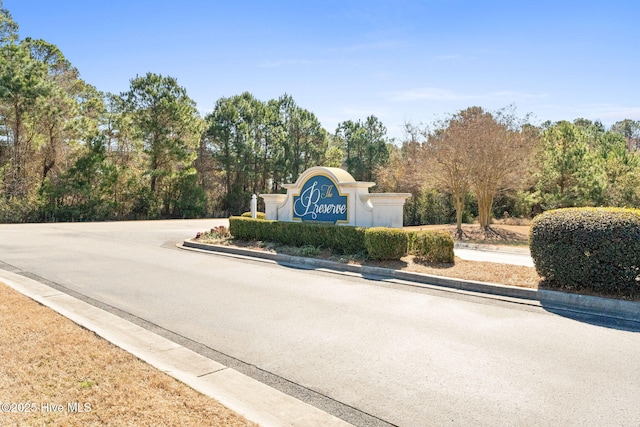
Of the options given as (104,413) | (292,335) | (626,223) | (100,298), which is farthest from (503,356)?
(100,298)

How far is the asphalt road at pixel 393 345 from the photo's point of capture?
3447 millimetres

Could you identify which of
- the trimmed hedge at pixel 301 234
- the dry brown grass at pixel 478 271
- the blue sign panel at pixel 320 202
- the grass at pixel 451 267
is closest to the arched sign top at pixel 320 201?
the blue sign panel at pixel 320 202

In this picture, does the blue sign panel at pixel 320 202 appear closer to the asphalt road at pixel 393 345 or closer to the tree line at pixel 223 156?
the asphalt road at pixel 393 345

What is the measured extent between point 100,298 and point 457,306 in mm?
5912

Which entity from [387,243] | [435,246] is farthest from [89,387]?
[435,246]

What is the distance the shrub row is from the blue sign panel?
2.06 feet

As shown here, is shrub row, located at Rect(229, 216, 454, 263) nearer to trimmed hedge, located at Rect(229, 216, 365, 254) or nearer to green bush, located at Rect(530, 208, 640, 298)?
trimmed hedge, located at Rect(229, 216, 365, 254)

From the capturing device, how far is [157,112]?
30.6 metres

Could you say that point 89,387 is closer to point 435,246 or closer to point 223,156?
point 435,246

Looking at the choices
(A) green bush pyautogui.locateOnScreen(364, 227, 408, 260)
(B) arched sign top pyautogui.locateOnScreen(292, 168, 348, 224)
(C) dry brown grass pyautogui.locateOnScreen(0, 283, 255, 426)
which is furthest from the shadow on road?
(B) arched sign top pyautogui.locateOnScreen(292, 168, 348, 224)

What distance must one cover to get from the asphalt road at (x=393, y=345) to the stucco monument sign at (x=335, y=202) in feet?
9.16

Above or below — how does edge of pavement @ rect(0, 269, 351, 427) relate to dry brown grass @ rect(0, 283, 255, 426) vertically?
below

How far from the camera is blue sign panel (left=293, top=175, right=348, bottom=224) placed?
11773 mm

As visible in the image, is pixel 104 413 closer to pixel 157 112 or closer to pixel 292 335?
pixel 292 335
